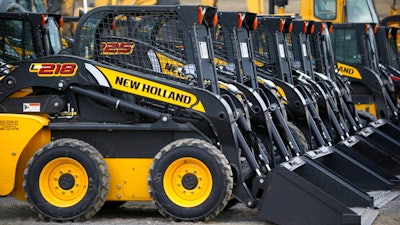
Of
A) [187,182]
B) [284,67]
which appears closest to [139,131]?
[187,182]

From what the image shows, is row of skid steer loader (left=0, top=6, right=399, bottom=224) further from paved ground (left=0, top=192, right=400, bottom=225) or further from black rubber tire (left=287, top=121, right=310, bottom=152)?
black rubber tire (left=287, top=121, right=310, bottom=152)

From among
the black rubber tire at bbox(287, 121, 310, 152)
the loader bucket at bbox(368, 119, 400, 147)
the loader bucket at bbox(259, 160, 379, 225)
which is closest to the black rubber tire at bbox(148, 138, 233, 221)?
the loader bucket at bbox(259, 160, 379, 225)

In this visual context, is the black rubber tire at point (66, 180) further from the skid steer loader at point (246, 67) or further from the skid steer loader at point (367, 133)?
the skid steer loader at point (367, 133)

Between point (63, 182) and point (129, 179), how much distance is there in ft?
2.24

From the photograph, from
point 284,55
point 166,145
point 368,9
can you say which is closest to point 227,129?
point 166,145

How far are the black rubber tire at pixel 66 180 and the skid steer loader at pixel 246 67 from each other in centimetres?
269

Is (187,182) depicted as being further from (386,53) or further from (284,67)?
(386,53)

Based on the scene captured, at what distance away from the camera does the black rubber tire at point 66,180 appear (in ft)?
38.0

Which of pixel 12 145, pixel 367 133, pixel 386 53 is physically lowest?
pixel 367 133

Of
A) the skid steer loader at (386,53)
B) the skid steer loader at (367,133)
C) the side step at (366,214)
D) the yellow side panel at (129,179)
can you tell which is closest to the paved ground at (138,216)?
the side step at (366,214)

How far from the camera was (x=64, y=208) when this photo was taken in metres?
11.6

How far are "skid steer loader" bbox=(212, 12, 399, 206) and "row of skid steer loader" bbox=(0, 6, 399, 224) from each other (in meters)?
1.29

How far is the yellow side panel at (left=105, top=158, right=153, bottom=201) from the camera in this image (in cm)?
1175

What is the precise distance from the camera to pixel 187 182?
11539mm
